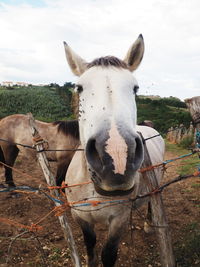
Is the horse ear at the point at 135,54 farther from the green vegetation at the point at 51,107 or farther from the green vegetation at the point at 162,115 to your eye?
the green vegetation at the point at 51,107

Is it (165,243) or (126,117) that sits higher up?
(126,117)

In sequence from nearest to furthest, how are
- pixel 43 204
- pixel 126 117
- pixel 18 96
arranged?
pixel 126 117 < pixel 43 204 < pixel 18 96

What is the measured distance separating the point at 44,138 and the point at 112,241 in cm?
402

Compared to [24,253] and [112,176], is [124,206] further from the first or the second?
[24,253]

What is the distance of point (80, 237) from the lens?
140 inches

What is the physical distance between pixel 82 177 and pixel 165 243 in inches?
40.0

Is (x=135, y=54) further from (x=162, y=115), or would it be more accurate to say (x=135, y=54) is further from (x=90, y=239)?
(x=162, y=115)

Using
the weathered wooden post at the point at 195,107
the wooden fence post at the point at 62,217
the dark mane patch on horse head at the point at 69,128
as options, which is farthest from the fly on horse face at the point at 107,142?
the dark mane patch on horse head at the point at 69,128

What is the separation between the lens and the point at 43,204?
4.80 metres

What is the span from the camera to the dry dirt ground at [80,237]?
294 cm

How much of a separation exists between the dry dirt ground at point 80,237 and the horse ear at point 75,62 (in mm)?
1398

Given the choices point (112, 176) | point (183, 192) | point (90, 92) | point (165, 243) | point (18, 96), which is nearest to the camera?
point (112, 176)

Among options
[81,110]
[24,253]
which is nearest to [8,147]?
[24,253]

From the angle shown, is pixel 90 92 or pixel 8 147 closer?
pixel 90 92
